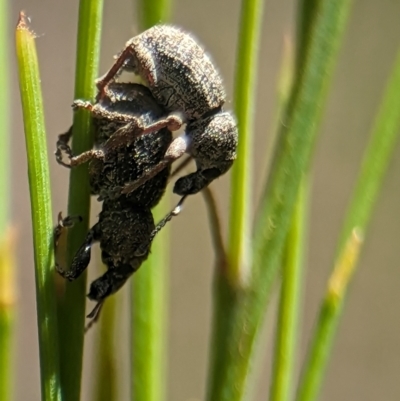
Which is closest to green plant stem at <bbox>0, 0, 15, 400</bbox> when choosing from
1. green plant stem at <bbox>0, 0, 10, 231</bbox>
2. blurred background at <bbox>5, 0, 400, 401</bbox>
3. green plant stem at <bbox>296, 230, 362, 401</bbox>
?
green plant stem at <bbox>0, 0, 10, 231</bbox>

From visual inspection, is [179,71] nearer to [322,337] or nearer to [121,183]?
[121,183]

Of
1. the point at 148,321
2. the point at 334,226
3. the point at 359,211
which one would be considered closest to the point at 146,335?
the point at 148,321

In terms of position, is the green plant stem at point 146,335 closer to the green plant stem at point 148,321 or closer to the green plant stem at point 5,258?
the green plant stem at point 148,321

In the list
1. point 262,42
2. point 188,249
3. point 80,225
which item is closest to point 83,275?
point 80,225

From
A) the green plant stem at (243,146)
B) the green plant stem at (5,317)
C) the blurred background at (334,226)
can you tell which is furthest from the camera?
the blurred background at (334,226)

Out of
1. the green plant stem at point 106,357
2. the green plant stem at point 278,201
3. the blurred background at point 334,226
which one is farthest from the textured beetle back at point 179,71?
the blurred background at point 334,226
